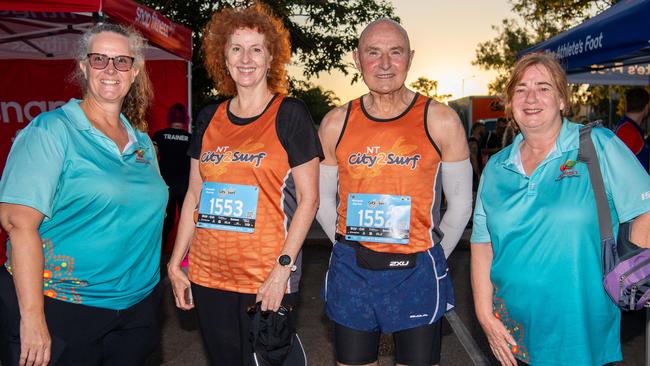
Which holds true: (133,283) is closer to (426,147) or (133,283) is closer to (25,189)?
(25,189)

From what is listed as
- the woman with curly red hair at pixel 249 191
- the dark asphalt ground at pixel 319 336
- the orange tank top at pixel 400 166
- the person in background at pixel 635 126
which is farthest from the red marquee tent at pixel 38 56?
the person in background at pixel 635 126

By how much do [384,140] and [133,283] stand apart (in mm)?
1251

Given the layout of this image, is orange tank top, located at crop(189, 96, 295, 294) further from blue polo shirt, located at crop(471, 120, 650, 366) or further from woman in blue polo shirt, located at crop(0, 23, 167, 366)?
blue polo shirt, located at crop(471, 120, 650, 366)

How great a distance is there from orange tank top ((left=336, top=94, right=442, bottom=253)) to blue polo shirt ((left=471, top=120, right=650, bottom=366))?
48 centimetres

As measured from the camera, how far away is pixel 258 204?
2730 mm

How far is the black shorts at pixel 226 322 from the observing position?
2.78m

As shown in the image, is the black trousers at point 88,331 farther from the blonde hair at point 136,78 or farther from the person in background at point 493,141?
the person in background at point 493,141

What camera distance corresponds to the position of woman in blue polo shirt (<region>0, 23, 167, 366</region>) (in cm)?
228

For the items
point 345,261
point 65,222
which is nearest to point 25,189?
point 65,222

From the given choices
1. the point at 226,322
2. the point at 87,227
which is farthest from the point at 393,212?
the point at 87,227

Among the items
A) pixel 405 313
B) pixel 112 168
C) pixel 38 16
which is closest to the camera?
pixel 112 168

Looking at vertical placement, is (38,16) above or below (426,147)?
above

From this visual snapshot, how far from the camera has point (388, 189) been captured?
2.94 m

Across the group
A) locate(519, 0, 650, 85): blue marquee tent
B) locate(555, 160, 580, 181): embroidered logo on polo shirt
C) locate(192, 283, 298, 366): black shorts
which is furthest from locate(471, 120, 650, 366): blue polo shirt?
locate(519, 0, 650, 85): blue marquee tent
